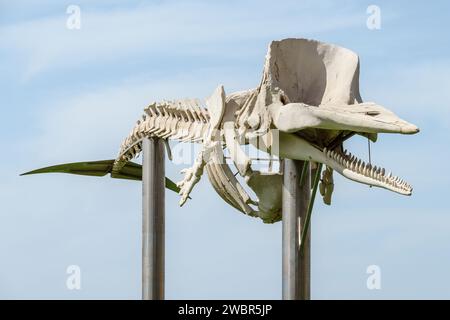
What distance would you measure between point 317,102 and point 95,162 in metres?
4.86

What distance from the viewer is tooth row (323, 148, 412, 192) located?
1278cm

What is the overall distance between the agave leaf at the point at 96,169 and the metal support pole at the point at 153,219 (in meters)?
1.34

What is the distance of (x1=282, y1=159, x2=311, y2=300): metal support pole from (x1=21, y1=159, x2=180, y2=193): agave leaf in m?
4.74

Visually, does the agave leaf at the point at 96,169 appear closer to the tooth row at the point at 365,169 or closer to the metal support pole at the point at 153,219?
the metal support pole at the point at 153,219

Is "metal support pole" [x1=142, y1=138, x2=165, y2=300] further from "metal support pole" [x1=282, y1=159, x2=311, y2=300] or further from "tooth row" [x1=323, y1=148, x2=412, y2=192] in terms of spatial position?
"tooth row" [x1=323, y1=148, x2=412, y2=192]

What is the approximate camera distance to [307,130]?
13.9 m

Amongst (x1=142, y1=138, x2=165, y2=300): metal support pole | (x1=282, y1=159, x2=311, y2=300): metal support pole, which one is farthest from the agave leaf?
(x1=282, y1=159, x2=311, y2=300): metal support pole

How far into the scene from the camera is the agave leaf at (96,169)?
18.0 meters

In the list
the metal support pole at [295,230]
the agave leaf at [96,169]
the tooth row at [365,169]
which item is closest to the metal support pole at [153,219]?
the agave leaf at [96,169]

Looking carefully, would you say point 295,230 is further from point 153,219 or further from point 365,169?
point 153,219

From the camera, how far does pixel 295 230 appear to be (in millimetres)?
13883

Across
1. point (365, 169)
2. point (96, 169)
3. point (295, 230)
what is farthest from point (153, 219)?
point (365, 169)

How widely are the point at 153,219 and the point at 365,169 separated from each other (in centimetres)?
434
